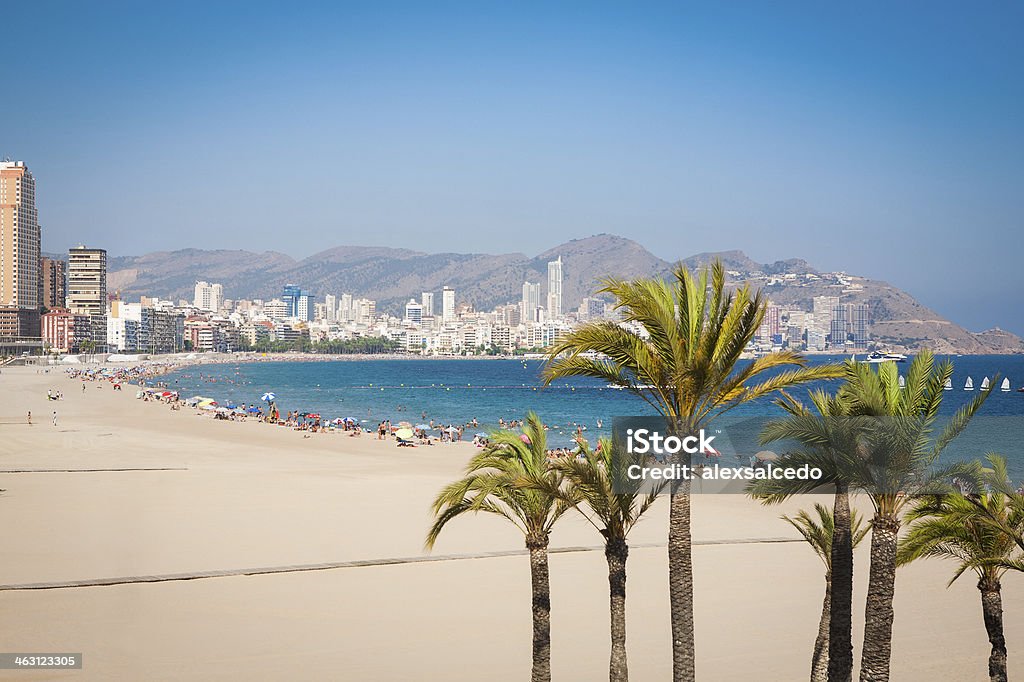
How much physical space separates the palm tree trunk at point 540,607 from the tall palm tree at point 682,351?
1.81 metres

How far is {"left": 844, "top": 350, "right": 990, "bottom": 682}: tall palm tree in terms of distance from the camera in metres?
7.66

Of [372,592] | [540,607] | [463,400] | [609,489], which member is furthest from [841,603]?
[463,400]

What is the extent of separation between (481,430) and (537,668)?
4064cm

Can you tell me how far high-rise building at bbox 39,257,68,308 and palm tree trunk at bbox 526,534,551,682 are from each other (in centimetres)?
19537

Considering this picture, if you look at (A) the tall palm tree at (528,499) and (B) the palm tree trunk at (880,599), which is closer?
(B) the palm tree trunk at (880,599)

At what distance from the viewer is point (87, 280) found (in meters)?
188

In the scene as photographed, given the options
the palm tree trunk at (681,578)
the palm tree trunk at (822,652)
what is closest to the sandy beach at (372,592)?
the palm tree trunk at (822,652)

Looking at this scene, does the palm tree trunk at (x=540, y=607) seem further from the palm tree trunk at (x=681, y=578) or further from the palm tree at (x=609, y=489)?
the palm tree trunk at (x=681, y=578)

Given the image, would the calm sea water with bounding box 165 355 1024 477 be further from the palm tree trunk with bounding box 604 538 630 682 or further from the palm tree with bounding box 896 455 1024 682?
the palm tree trunk with bounding box 604 538 630 682

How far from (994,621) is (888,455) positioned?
8.66 ft

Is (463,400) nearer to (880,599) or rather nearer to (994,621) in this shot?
(994,621)

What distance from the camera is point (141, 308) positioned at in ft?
591

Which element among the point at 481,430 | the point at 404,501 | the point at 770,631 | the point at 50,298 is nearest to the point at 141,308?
the point at 50,298

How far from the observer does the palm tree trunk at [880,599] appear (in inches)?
302
